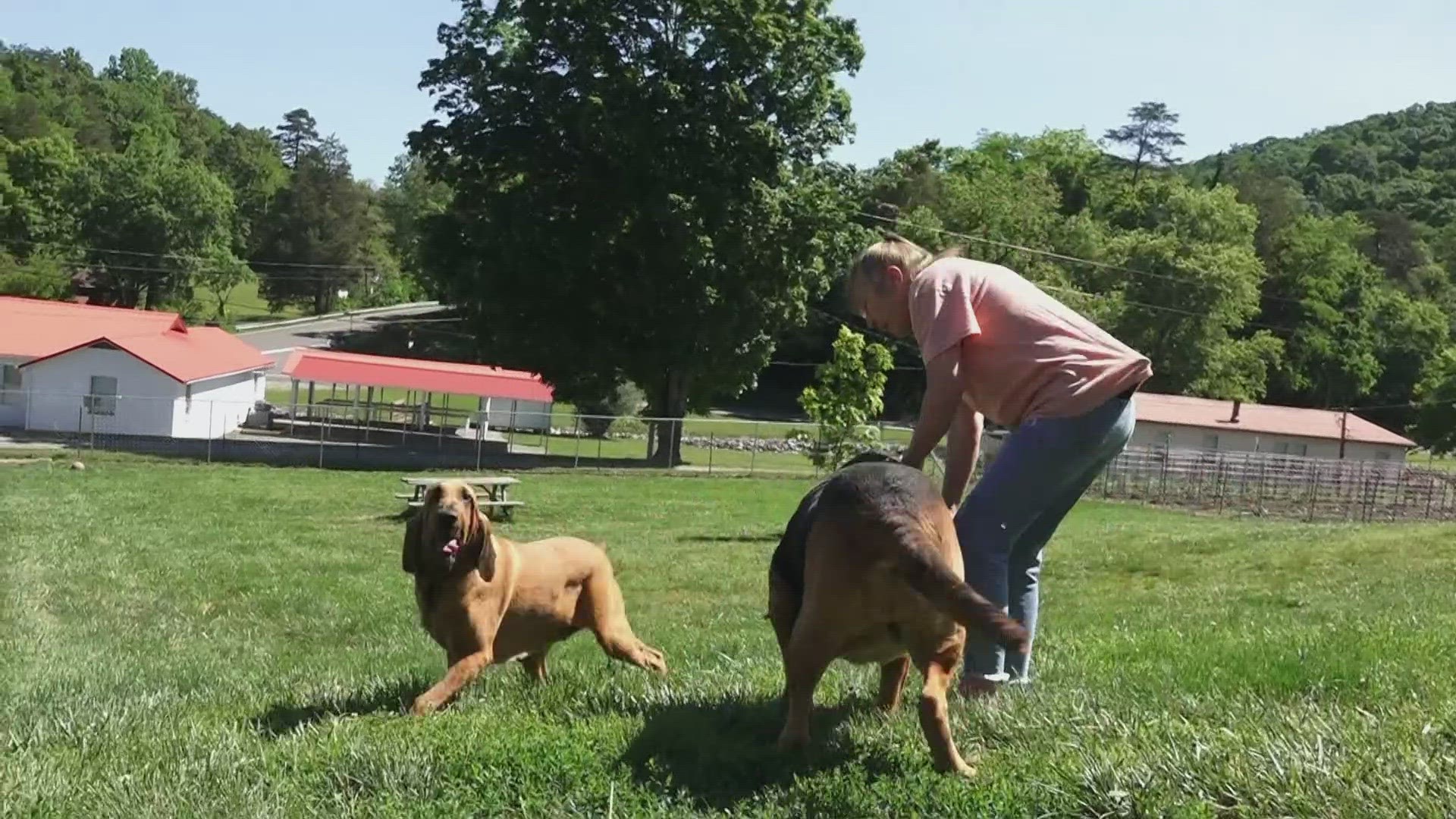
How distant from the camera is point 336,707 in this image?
5.90 metres

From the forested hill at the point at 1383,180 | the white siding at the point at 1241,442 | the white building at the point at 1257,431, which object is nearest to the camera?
the white siding at the point at 1241,442

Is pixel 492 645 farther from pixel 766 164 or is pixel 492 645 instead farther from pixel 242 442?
pixel 242 442

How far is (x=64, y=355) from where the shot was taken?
4844 cm

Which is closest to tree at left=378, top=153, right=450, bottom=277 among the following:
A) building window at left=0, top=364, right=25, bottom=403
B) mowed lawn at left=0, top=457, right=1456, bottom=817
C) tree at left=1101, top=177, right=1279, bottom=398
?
building window at left=0, top=364, right=25, bottom=403

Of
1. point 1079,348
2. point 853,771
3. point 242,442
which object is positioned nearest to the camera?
point 853,771

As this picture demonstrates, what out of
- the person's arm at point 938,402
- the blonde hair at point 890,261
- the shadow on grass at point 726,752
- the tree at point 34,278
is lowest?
the shadow on grass at point 726,752

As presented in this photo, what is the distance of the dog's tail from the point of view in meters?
3.93

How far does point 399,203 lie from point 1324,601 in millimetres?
111553

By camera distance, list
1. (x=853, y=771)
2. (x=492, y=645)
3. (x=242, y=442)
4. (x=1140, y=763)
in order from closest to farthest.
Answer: (x=1140, y=763), (x=853, y=771), (x=492, y=645), (x=242, y=442)

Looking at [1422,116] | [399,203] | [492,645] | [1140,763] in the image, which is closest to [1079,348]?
[1140,763]

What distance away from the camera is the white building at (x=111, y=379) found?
4725 centimetres

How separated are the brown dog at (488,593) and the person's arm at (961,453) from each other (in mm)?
2107

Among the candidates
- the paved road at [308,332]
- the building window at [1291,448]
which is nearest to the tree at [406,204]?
the paved road at [308,332]

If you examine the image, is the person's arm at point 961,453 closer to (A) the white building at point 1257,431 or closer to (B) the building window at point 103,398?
(B) the building window at point 103,398
